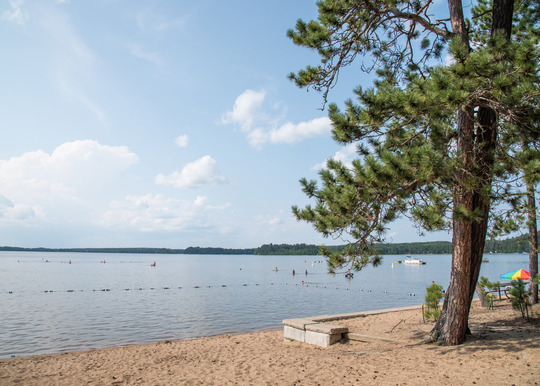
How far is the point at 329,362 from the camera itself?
284 inches

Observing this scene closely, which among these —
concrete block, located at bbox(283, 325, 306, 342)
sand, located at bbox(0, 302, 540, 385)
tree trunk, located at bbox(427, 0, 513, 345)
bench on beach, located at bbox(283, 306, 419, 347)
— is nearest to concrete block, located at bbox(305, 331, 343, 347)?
bench on beach, located at bbox(283, 306, 419, 347)

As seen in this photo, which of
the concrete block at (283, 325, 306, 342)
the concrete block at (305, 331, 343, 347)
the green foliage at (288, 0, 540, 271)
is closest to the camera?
the green foliage at (288, 0, 540, 271)

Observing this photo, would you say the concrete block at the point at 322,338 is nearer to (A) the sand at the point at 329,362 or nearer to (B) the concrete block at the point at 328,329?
(B) the concrete block at the point at 328,329

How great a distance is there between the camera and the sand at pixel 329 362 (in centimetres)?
588

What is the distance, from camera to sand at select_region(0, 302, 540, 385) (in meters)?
5.88

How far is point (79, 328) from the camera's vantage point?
55.5ft

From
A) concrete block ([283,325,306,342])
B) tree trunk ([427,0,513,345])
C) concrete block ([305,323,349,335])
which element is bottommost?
concrete block ([283,325,306,342])

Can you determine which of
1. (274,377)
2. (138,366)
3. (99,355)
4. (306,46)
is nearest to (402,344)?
(274,377)

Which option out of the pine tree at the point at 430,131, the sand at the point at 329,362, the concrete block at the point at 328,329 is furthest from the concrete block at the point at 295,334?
the pine tree at the point at 430,131

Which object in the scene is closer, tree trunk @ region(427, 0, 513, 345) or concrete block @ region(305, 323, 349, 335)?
tree trunk @ region(427, 0, 513, 345)

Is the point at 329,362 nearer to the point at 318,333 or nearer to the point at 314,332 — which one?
the point at 318,333

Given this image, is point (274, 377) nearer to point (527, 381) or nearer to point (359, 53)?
point (527, 381)

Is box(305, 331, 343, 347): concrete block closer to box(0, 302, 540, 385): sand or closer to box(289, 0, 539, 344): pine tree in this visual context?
box(0, 302, 540, 385): sand

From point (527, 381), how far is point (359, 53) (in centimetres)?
721
